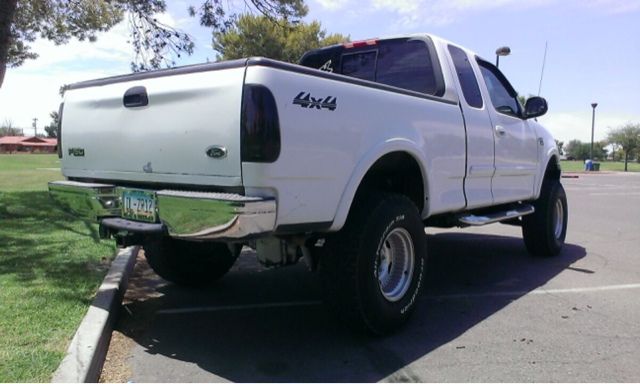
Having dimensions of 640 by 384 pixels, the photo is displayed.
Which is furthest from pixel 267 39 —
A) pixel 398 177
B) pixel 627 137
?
pixel 627 137

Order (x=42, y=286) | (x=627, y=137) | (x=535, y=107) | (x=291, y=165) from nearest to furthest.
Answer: (x=291, y=165) → (x=42, y=286) → (x=535, y=107) → (x=627, y=137)

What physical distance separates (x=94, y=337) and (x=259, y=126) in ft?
5.85

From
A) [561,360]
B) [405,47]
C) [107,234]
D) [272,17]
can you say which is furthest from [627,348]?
[272,17]

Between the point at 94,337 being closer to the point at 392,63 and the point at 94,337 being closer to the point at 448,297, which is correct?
the point at 448,297

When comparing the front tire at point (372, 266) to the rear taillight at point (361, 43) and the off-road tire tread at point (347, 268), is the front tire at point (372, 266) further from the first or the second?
the rear taillight at point (361, 43)

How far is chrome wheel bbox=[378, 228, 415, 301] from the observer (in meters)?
3.93

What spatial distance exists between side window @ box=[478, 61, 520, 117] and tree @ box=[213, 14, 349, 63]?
547 cm

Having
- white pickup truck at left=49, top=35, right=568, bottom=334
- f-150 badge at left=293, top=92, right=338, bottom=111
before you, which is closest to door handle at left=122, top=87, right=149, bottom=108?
white pickup truck at left=49, top=35, right=568, bottom=334

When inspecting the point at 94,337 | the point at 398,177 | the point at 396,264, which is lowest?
the point at 94,337

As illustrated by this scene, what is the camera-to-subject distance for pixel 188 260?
483cm

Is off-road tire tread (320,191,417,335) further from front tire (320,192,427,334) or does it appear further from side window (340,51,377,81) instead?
side window (340,51,377,81)

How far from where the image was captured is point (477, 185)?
4.96 m

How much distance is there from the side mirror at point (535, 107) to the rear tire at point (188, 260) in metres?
3.63

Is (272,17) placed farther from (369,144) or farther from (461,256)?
(369,144)
